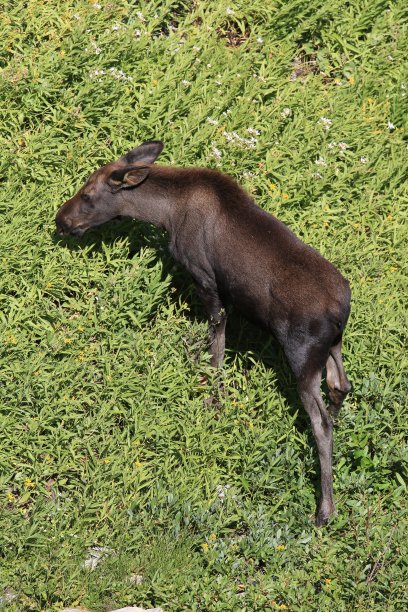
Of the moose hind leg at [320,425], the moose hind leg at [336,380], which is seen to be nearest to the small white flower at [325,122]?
the moose hind leg at [336,380]

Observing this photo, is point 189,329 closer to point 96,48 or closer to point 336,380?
point 336,380

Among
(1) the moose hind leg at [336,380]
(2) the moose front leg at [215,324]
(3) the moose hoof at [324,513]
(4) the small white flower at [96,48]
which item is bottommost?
(3) the moose hoof at [324,513]

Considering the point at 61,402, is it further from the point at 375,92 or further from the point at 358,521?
the point at 375,92

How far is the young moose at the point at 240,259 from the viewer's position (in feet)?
26.2

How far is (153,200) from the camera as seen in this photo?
891cm

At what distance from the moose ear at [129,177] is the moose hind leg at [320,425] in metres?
2.11

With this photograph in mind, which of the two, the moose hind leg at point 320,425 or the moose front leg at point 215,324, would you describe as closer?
the moose hind leg at point 320,425

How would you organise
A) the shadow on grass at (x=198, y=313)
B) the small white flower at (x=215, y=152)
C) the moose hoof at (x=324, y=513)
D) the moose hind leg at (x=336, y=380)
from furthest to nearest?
the small white flower at (x=215, y=152)
the shadow on grass at (x=198, y=313)
the moose hind leg at (x=336, y=380)
the moose hoof at (x=324, y=513)

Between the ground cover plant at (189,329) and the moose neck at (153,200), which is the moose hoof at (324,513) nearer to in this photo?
the ground cover plant at (189,329)

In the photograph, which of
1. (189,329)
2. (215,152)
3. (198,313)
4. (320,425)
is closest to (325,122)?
(215,152)

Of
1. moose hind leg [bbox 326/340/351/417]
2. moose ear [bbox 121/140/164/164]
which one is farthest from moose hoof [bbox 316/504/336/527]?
moose ear [bbox 121/140/164/164]

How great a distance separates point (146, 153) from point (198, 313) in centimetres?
134

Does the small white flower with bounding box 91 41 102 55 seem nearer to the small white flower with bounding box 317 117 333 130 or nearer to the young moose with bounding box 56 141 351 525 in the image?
the young moose with bounding box 56 141 351 525

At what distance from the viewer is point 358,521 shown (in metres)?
7.75
